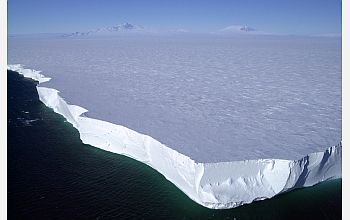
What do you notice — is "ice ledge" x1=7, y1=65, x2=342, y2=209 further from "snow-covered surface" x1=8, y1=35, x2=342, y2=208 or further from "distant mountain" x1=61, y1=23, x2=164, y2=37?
"distant mountain" x1=61, y1=23, x2=164, y2=37

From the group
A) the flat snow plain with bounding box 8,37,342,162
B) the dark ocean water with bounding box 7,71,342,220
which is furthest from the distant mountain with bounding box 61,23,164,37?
the dark ocean water with bounding box 7,71,342,220

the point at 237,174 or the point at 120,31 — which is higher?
the point at 120,31

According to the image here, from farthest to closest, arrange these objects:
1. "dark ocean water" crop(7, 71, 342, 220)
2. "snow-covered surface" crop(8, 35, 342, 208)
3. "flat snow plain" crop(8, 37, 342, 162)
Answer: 1. "flat snow plain" crop(8, 37, 342, 162)
2. "snow-covered surface" crop(8, 35, 342, 208)
3. "dark ocean water" crop(7, 71, 342, 220)

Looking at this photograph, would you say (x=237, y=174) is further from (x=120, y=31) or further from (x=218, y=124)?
(x=120, y=31)

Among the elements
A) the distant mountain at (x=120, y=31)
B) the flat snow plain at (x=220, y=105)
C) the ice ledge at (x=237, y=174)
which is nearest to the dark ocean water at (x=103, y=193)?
the ice ledge at (x=237, y=174)

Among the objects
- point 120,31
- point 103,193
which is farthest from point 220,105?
point 120,31

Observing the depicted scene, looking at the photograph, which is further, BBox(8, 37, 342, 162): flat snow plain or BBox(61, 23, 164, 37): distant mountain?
BBox(61, 23, 164, 37): distant mountain
